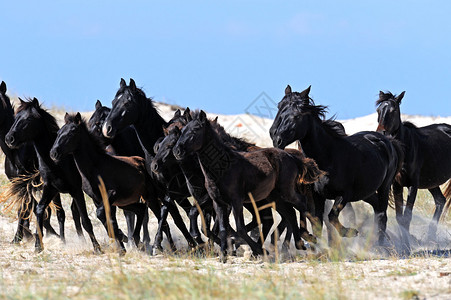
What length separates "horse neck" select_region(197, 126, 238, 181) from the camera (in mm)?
8531

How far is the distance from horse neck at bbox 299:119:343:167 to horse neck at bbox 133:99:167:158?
2.26 meters

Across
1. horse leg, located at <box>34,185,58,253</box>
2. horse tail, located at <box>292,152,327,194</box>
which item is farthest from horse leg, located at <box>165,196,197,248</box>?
horse tail, located at <box>292,152,327,194</box>

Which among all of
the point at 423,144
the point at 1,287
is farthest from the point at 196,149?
the point at 423,144

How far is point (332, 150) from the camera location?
955cm

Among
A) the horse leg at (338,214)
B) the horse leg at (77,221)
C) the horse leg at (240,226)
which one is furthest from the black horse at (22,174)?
the horse leg at (338,214)

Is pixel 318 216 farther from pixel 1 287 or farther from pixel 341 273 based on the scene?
pixel 1 287

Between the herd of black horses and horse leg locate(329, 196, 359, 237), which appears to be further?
horse leg locate(329, 196, 359, 237)

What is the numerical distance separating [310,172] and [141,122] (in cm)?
280

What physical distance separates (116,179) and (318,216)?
2689mm

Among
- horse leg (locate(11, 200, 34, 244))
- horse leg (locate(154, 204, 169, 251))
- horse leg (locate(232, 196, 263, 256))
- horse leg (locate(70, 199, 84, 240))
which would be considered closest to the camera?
horse leg (locate(232, 196, 263, 256))

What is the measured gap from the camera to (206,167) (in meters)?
8.54

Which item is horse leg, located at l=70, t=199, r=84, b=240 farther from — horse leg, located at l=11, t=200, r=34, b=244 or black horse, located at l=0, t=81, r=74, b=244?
horse leg, located at l=11, t=200, r=34, b=244

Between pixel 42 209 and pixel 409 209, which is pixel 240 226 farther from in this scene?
pixel 409 209

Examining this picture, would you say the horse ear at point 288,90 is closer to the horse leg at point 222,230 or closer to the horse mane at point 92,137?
the horse leg at point 222,230
